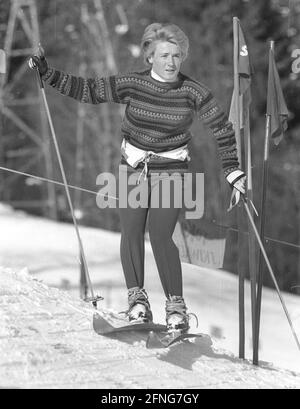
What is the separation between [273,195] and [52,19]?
5.41m

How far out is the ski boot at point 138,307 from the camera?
14.6ft

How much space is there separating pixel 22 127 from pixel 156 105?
10.3 metres

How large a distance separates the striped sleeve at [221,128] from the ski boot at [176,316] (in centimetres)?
69

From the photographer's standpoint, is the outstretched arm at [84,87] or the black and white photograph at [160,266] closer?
the black and white photograph at [160,266]

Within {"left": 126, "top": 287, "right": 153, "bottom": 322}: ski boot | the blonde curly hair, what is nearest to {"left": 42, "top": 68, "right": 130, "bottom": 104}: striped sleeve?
the blonde curly hair

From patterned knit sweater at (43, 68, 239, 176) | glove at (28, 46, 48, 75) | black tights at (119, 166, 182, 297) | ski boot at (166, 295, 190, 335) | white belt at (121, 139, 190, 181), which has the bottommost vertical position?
ski boot at (166, 295, 190, 335)

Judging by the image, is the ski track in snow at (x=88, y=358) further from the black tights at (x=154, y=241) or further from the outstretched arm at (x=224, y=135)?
the outstretched arm at (x=224, y=135)

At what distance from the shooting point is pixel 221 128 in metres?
4.52

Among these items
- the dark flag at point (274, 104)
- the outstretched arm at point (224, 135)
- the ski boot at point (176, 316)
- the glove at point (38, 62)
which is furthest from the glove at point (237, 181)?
the glove at point (38, 62)

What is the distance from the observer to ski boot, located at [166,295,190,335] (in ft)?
14.3

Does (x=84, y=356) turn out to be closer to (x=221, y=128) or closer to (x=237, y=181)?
(x=237, y=181)

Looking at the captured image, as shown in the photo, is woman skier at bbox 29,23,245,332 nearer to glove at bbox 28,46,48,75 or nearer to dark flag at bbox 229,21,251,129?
glove at bbox 28,46,48,75

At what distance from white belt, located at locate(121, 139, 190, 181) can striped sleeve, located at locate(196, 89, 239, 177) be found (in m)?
0.19

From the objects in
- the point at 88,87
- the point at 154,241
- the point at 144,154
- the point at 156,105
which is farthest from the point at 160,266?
the point at 88,87
